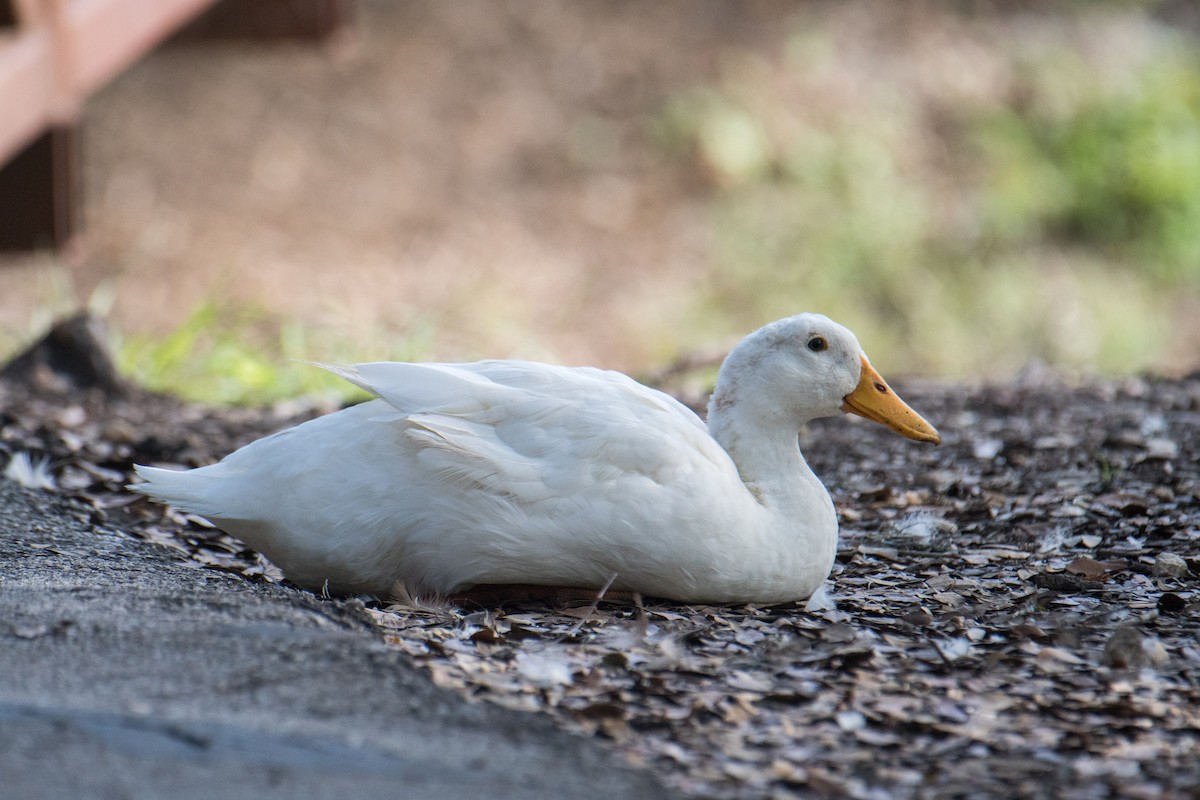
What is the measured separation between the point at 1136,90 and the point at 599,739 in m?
10.5

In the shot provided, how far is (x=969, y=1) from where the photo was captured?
12391 millimetres

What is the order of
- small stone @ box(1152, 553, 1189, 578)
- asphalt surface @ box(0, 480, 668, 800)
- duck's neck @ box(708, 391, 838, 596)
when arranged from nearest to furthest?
asphalt surface @ box(0, 480, 668, 800) < duck's neck @ box(708, 391, 838, 596) < small stone @ box(1152, 553, 1189, 578)

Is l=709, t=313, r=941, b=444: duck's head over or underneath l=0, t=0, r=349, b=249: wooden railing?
underneath

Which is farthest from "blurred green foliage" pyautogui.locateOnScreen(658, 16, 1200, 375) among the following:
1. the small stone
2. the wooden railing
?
the small stone

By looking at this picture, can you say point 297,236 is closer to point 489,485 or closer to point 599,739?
point 489,485

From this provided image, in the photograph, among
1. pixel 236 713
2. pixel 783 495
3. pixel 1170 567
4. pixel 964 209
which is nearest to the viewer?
pixel 236 713

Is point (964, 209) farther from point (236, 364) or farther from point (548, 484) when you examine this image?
point (548, 484)

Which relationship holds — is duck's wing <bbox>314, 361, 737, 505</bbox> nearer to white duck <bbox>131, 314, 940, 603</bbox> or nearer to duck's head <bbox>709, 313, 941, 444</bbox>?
white duck <bbox>131, 314, 940, 603</bbox>

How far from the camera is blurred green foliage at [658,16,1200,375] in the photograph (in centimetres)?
965

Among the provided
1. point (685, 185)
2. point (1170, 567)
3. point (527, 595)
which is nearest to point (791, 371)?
point (527, 595)

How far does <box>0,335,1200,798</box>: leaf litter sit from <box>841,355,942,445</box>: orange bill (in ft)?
1.24

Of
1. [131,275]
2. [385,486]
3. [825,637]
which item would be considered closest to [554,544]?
[385,486]

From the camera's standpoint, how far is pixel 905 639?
2838 millimetres

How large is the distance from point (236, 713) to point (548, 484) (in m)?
0.88
